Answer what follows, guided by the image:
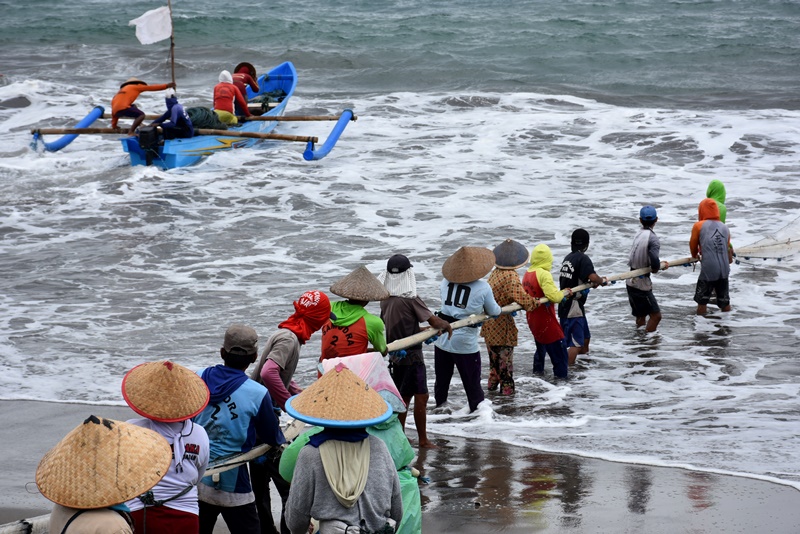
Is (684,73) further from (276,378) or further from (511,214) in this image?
(276,378)

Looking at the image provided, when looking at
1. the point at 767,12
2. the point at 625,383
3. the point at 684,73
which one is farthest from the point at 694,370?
the point at 767,12

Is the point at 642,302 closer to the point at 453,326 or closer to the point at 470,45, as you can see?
the point at 453,326

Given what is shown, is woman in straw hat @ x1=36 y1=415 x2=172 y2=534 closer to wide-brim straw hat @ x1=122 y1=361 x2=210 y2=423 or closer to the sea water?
wide-brim straw hat @ x1=122 y1=361 x2=210 y2=423

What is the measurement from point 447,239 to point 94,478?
1087 centimetres

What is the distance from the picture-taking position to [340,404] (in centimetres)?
368

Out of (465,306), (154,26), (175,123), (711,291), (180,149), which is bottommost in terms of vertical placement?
(711,291)

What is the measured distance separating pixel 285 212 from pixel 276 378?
1055 centimetres

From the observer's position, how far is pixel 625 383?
851 centimetres

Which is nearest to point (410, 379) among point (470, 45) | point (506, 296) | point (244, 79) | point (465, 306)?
point (465, 306)

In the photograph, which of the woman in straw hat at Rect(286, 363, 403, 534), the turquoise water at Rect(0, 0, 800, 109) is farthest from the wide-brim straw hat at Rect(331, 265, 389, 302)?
the turquoise water at Rect(0, 0, 800, 109)

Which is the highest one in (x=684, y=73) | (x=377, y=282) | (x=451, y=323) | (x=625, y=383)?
(x=684, y=73)

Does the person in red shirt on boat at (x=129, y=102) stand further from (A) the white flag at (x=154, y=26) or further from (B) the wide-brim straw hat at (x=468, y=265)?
(B) the wide-brim straw hat at (x=468, y=265)

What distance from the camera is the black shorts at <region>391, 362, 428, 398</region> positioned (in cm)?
695

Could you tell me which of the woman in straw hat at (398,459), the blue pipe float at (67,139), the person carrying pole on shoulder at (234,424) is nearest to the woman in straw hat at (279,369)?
the person carrying pole on shoulder at (234,424)
